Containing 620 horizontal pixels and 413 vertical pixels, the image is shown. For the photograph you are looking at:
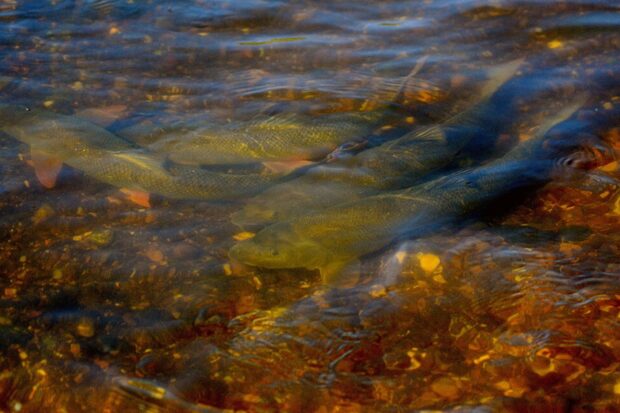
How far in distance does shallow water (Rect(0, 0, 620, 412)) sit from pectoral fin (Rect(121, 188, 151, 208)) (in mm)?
53

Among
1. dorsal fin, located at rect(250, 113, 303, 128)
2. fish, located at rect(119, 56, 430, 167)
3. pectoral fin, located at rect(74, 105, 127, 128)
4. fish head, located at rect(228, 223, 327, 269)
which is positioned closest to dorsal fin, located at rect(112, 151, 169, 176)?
fish, located at rect(119, 56, 430, 167)

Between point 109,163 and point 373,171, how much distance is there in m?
1.87

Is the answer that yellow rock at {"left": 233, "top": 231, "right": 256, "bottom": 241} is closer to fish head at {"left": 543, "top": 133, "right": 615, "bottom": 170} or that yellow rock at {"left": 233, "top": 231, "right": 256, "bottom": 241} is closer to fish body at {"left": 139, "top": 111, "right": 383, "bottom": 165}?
fish body at {"left": 139, "top": 111, "right": 383, "bottom": 165}

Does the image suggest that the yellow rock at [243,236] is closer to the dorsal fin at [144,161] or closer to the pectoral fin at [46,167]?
the dorsal fin at [144,161]

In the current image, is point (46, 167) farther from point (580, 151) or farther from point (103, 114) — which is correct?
point (580, 151)

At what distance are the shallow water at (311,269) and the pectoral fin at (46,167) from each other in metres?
0.08

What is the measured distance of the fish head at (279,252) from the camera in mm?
3543

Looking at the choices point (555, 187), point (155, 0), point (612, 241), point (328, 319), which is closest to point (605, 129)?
point (555, 187)

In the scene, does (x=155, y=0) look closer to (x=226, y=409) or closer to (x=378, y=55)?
(x=378, y=55)

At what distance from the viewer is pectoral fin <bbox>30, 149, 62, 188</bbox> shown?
168 inches

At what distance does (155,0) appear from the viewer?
7.12 meters

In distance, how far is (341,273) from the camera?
3492mm

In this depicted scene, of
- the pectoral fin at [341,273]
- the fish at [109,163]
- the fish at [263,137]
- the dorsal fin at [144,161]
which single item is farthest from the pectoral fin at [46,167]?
the pectoral fin at [341,273]

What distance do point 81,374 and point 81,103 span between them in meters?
3.10
